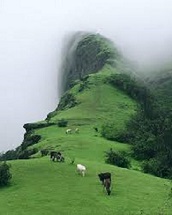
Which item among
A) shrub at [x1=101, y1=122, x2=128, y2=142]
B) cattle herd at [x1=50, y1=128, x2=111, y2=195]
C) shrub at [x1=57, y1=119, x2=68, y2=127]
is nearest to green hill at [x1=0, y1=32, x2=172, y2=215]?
cattle herd at [x1=50, y1=128, x2=111, y2=195]

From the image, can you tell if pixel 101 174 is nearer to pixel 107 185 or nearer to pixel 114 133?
pixel 107 185

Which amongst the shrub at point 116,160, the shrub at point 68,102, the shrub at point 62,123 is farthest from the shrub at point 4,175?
the shrub at point 68,102

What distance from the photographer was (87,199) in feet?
136

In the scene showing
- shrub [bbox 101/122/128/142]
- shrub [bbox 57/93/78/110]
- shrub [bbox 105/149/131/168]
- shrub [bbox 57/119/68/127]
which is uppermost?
shrub [bbox 57/93/78/110]

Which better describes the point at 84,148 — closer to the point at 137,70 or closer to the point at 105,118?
the point at 105,118

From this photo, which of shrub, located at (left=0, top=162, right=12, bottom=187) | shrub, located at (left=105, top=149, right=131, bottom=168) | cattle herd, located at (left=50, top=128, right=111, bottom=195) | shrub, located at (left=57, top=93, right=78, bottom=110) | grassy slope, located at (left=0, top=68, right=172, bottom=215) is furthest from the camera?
shrub, located at (left=57, top=93, right=78, bottom=110)

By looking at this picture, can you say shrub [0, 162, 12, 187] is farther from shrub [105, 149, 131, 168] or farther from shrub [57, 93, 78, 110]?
shrub [57, 93, 78, 110]

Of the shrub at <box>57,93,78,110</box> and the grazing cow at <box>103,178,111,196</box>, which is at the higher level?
the shrub at <box>57,93,78,110</box>

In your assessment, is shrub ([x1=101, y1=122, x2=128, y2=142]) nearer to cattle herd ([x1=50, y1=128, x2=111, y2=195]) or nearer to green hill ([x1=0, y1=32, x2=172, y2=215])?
green hill ([x1=0, y1=32, x2=172, y2=215])

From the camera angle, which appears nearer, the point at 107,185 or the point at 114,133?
the point at 107,185

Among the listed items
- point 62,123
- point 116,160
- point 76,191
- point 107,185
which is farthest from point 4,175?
point 62,123

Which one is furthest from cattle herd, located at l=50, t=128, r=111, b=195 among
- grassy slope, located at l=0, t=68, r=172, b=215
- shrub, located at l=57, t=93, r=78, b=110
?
shrub, located at l=57, t=93, r=78, b=110

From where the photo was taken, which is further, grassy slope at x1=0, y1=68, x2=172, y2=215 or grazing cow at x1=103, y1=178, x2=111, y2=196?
grazing cow at x1=103, y1=178, x2=111, y2=196

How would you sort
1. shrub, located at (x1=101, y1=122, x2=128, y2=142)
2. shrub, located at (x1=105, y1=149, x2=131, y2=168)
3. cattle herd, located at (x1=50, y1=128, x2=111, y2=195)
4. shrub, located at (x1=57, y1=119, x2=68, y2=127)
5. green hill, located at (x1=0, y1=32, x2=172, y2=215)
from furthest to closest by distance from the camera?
1. shrub, located at (x1=57, y1=119, x2=68, y2=127)
2. shrub, located at (x1=101, y1=122, x2=128, y2=142)
3. shrub, located at (x1=105, y1=149, x2=131, y2=168)
4. cattle herd, located at (x1=50, y1=128, x2=111, y2=195)
5. green hill, located at (x1=0, y1=32, x2=172, y2=215)
